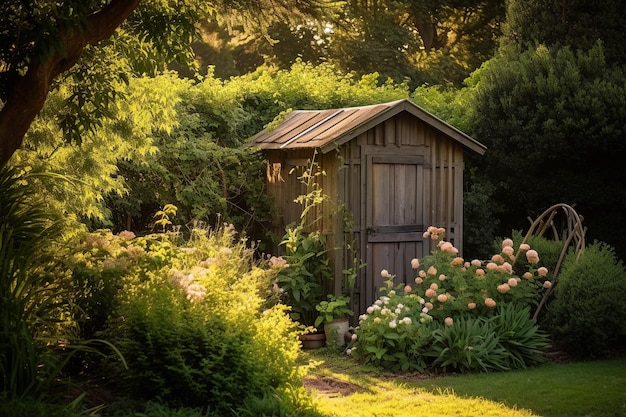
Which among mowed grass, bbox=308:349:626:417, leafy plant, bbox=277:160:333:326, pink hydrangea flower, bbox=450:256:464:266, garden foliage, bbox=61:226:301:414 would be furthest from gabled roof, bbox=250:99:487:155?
garden foliage, bbox=61:226:301:414

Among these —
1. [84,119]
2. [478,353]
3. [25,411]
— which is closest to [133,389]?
[25,411]

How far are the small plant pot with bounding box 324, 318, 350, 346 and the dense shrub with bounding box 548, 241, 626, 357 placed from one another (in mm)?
2561

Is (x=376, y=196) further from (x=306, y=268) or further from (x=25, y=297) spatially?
(x=25, y=297)

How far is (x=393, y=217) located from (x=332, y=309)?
1.59 metres

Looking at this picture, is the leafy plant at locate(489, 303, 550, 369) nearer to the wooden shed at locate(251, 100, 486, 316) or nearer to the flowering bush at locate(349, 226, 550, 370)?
the flowering bush at locate(349, 226, 550, 370)

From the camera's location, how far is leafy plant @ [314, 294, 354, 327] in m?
10.4

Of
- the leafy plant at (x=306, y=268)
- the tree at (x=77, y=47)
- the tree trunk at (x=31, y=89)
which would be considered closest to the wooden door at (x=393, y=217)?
the leafy plant at (x=306, y=268)

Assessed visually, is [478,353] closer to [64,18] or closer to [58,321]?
[58,321]

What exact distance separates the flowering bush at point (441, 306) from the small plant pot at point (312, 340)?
67cm

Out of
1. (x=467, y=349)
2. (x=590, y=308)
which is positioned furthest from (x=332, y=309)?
(x=590, y=308)

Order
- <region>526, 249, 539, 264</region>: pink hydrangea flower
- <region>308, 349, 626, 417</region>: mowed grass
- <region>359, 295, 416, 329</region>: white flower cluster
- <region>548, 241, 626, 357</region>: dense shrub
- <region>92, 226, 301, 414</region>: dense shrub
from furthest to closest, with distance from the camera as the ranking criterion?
<region>526, 249, 539, 264</region>: pink hydrangea flower
<region>548, 241, 626, 357</region>: dense shrub
<region>359, 295, 416, 329</region>: white flower cluster
<region>308, 349, 626, 417</region>: mowed grass
<region>92, 226, 301, 414</region>: dense shrub

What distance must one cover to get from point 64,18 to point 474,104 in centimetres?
953

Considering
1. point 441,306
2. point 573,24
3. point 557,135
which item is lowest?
point 441,306

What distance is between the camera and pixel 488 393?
8070mm
